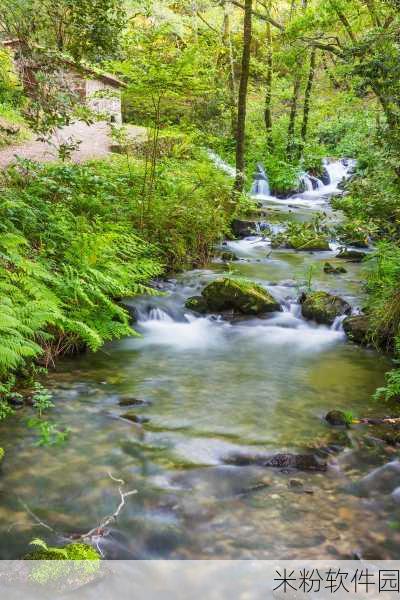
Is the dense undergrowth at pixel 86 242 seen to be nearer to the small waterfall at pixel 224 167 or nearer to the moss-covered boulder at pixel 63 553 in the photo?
the small waterfall at pixel 224 167

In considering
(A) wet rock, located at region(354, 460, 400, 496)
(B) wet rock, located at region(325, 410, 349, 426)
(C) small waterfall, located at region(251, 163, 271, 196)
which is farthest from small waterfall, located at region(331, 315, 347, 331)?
(C) small waterfall, located at region(251, 163, 271, 196)

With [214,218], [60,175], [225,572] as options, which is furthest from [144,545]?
[214,218]

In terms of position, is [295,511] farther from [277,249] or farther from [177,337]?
[277,249]

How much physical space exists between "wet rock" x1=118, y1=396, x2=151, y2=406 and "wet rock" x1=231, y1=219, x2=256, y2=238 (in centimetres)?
887

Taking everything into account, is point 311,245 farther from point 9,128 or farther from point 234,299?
point 9,128

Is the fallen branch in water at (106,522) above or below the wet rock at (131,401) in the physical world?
below

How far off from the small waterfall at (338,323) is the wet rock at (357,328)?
0.35ft

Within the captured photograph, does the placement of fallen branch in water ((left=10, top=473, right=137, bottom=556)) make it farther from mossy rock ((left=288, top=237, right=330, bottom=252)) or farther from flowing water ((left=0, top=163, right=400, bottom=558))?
mossy rock ((left=288, top=237, right=330, bottom=252))

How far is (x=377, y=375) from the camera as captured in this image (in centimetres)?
657

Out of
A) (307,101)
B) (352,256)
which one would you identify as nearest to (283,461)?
(352,256)

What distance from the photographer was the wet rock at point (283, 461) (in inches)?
172

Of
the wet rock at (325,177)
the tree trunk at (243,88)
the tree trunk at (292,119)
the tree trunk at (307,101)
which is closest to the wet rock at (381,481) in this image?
the tree trunk at (243,88)

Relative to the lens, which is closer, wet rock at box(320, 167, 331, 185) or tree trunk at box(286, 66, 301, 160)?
tree trunk at box(286, 66, 301, 160)

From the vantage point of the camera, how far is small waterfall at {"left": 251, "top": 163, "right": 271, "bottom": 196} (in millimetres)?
20516
